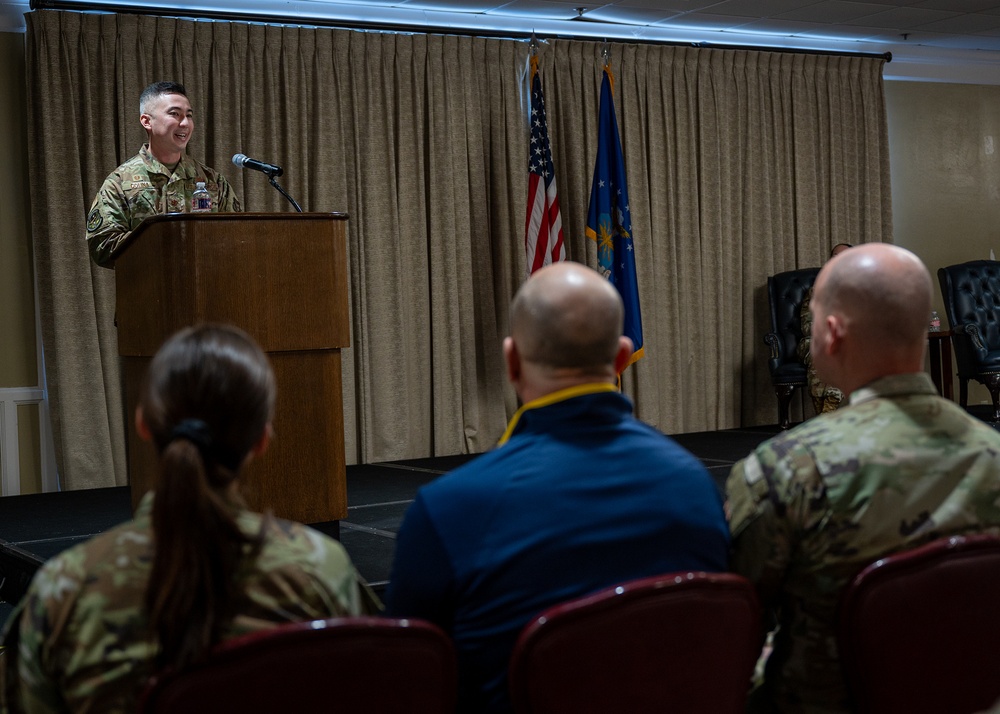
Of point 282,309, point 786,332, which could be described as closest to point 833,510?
point 282,309

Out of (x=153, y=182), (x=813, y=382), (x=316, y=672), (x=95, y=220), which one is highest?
(x=153, y=182)

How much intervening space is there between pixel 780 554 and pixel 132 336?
8.71 ft

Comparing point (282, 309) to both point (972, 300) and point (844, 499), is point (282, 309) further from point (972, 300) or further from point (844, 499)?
point (972, 300)

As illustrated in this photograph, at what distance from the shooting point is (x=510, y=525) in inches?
58.3

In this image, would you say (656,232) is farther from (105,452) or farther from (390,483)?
(105,452)

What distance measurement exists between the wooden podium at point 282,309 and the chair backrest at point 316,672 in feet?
6.57

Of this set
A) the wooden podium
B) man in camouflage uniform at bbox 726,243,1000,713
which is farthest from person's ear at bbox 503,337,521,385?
the wooden podium

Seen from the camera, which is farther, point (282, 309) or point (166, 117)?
point (166, 117)

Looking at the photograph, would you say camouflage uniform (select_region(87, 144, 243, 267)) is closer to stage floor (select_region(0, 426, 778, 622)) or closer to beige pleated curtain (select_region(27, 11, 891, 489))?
stage floor (select_region(0, 426, 778, 622))

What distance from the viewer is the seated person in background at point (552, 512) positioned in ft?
4.85

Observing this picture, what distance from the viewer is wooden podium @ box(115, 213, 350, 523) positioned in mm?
3186

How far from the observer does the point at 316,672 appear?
1199 mm

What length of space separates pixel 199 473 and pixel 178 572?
11 centimetres

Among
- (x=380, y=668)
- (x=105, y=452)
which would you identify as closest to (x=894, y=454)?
(x=380, y=668)
